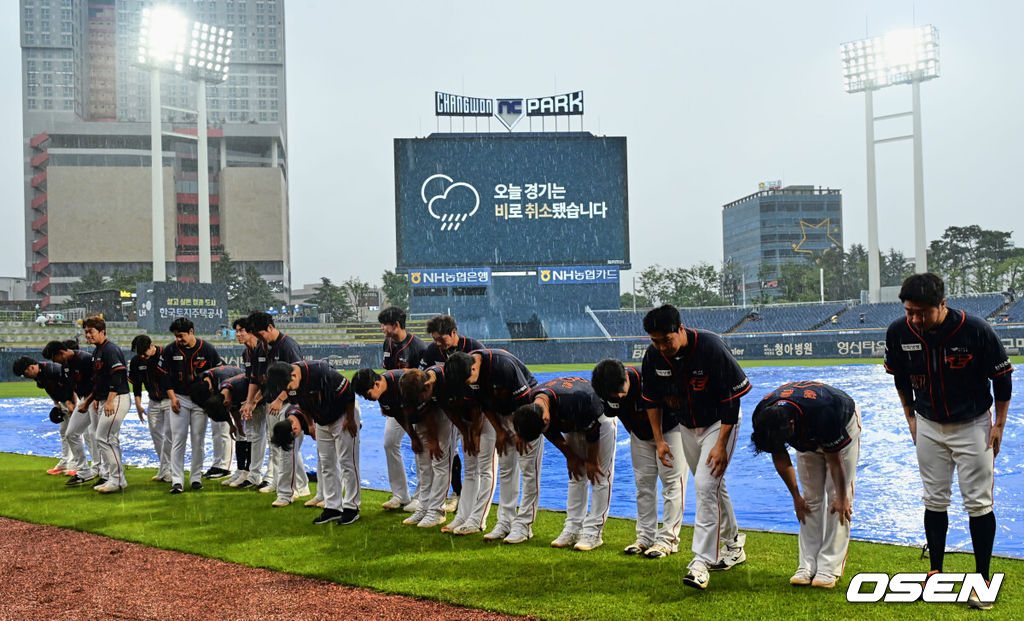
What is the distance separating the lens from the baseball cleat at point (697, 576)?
16.5ft

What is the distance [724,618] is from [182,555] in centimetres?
416

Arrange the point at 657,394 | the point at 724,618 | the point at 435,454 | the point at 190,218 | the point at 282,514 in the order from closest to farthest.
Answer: the point at 724,618 < the point at 657,394 < the point at 435,454 < the point at 282,514 < the point at 190,218

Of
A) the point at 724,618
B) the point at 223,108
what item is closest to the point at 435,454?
the point at 724,618

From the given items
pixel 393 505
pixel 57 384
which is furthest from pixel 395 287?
pixel 393 505

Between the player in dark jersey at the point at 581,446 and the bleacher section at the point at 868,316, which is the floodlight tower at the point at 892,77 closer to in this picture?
the bleacher section at the point at 868,316

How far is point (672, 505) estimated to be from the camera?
6.08 metres

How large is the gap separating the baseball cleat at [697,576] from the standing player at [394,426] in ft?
8.65

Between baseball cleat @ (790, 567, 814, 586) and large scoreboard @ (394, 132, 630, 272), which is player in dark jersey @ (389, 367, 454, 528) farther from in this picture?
large scoreboard @ (394, 132, 630, 272)

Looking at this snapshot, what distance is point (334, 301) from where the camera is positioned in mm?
105562

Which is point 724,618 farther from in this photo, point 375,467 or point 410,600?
point 375,467

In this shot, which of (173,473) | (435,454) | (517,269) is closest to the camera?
(435,454)

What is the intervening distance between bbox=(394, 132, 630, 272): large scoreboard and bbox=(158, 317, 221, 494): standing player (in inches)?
1445

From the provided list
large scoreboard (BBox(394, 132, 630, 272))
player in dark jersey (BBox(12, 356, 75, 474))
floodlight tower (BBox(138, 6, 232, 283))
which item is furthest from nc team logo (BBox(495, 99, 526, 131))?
player in dark jersey (BBox(12, 356, 75, 474))

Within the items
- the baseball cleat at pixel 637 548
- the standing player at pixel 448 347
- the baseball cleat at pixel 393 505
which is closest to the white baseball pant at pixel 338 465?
the baseball cleat at pixel 393 505
